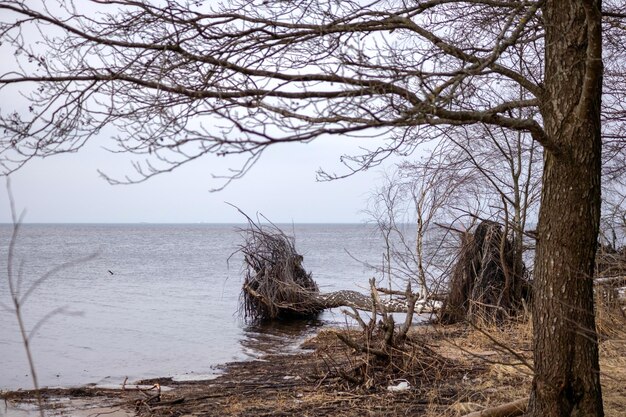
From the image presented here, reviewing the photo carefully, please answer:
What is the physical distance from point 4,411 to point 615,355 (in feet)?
23.0

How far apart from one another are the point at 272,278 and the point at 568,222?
12.3 m

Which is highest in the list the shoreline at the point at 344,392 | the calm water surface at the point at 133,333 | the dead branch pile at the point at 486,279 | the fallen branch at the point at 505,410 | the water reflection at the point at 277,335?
the dead branch pile at the point at 486,279

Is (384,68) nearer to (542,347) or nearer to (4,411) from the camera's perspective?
(542,347)

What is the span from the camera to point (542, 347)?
4680mm

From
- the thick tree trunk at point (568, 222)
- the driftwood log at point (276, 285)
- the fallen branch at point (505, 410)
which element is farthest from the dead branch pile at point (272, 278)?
the thick tree trunk at point (568, 222)

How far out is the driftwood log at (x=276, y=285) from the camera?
54.5ft

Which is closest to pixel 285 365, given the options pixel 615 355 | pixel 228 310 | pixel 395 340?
pixel 395 340

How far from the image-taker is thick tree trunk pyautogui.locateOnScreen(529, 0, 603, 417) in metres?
4.52

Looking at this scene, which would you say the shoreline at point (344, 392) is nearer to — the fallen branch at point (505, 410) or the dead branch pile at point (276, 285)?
the fallen branch at point (505, 410)

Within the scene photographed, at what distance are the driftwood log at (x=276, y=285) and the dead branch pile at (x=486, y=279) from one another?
3.63 m

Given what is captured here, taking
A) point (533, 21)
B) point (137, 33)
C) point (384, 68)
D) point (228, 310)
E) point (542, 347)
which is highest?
point (533, 21)

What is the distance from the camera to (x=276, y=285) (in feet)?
55.8

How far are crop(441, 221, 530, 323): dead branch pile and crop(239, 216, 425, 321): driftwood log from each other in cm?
363

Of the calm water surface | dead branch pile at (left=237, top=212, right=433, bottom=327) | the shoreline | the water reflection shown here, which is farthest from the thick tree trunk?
dead branch pile at (left=237, top=212, right=433, bottom=327)
